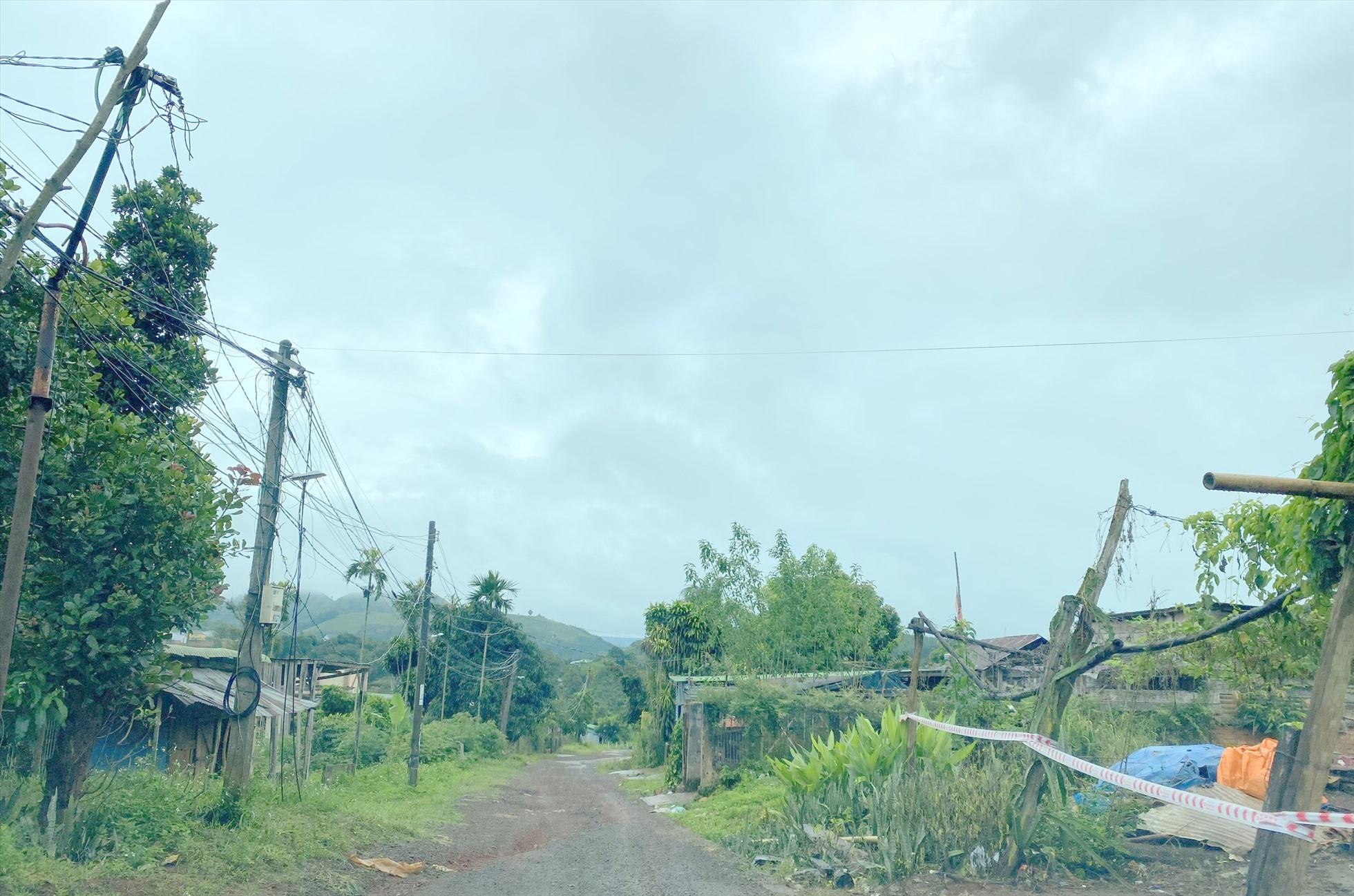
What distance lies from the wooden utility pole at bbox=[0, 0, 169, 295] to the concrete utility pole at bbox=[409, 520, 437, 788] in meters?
18.6

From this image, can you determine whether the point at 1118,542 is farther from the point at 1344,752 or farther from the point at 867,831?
the point at 1344,752

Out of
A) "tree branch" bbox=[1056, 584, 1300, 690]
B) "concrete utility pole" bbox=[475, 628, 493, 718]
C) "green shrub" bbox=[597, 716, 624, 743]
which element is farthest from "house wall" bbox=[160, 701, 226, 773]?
"green shrub" bbox=[597, 716, 624, 743]

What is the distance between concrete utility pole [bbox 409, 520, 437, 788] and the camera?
2578cm

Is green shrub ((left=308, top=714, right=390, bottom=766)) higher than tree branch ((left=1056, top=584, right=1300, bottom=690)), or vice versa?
tree branch ((left=1056, top=584, right=1300, bottom=690))

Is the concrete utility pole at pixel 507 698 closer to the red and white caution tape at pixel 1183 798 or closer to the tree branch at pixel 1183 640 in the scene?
the red and white caution tape at pixel 1183 798

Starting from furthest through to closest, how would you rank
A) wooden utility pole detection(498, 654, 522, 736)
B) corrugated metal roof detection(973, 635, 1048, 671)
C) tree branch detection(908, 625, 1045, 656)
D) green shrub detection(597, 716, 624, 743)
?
1. green shrub detection(597, 716, 624, 743)
2. wooden utility pole detection(498, 654, 522, 736)
3. corrugated metal roof detection(973, 635, 1048, 671)
4. tree branch detection(908, 625, 1045, 656)

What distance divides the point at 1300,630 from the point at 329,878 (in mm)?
11098

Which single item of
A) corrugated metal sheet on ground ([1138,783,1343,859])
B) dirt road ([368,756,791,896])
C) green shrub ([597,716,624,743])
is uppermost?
corrugated metal sheet on ground ([1138,783,1343,859])

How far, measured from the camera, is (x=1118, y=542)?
1060cm

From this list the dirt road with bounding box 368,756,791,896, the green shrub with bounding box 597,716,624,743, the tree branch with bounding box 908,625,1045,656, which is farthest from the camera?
the green shrub with bounding box 597,716,624,743

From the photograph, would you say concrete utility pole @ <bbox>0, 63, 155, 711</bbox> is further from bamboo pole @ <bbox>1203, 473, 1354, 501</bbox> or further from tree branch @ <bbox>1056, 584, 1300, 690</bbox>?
tree branch @ <bbox>1056, 584, 1300, 690</bbox>

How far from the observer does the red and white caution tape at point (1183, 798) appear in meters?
5.75

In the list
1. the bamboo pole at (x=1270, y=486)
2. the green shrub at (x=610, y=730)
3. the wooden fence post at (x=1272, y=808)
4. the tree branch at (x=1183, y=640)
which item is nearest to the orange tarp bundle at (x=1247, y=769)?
the tree branch at (x=1183, y=640)

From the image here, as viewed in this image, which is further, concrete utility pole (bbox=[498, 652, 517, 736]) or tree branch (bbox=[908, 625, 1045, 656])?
concrete utility pole (bbox=[498, 652, 517, 736])
